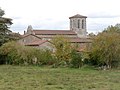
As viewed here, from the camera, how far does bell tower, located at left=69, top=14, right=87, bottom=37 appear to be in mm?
131125

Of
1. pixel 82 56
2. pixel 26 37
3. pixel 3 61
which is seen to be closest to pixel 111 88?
pixel 82 56

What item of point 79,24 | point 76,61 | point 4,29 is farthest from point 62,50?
point 79,24

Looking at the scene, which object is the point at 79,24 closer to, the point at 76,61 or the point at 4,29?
the point at 4,29

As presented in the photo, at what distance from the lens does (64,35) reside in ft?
345

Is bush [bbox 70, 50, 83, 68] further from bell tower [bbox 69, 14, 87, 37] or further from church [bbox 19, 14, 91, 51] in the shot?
bell tower [bbox 69, 14, 87, 37]

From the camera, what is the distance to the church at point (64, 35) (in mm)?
90625

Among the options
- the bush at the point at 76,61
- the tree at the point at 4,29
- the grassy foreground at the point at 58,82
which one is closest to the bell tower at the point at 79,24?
the tree at the point at 4,29

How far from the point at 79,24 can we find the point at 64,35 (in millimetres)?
27317

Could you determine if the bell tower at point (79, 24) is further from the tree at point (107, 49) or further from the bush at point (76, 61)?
the tree at point (107, 49)

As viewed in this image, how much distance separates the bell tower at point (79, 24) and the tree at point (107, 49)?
63056 millimetres

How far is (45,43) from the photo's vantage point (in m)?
90.1

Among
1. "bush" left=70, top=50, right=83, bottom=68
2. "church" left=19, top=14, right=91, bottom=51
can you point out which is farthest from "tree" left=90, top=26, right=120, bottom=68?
"church" left=19, top=14, right=91, bottom=51

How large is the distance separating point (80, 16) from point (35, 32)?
2584cm

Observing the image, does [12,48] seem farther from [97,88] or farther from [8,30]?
[97,88]
